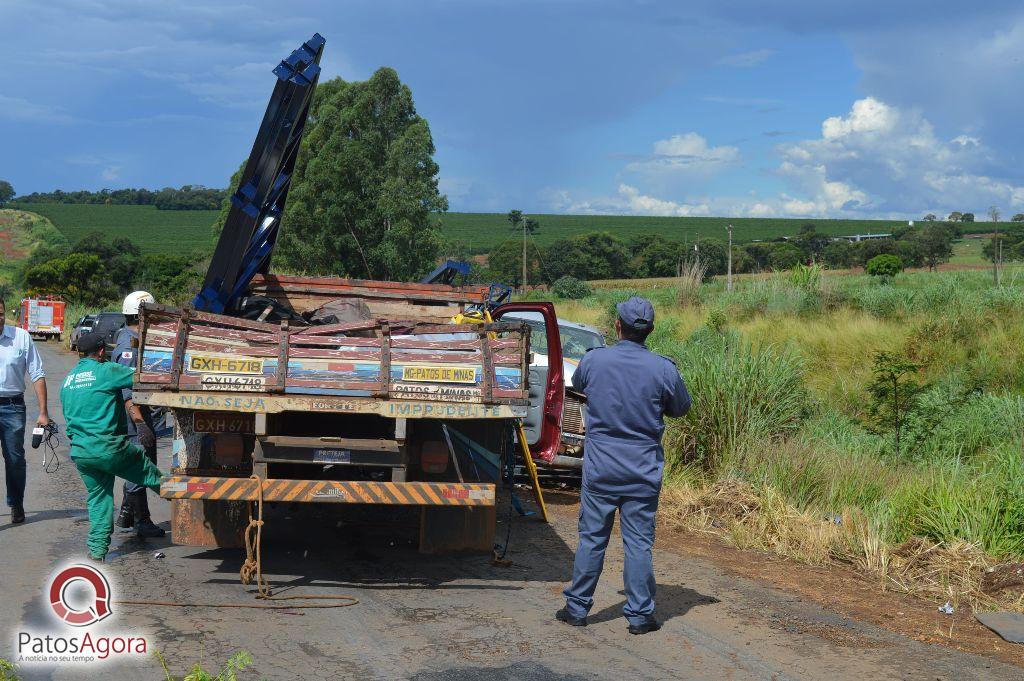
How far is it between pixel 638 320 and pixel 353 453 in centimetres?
208

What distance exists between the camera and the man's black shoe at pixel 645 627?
596 centimetres

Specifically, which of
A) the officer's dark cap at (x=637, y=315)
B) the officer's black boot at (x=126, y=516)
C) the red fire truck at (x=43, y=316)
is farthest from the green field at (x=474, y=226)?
the officer's dark cap at (x=637, y=315)

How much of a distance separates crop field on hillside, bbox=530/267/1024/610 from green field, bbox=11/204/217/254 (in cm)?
9467

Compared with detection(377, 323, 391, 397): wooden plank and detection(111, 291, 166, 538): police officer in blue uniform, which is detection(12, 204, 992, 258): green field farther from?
detection(377, 323, 391, 397): wooden plank

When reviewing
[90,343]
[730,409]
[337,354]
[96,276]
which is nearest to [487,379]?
[337,354]

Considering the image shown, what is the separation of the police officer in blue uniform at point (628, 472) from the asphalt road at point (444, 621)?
0.26m

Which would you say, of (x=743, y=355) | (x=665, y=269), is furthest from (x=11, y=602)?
(x=665, y=269)

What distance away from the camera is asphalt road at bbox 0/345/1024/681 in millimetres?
5273

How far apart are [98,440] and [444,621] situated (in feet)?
9.66

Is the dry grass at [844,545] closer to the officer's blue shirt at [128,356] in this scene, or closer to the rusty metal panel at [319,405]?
the rusty metal panel at [319,405]

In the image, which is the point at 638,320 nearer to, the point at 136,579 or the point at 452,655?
the point at 452,655

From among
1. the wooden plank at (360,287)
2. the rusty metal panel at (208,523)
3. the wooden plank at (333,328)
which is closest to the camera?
the wooden plank at (333,328)

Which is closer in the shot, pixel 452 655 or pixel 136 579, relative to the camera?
pixel 452 655

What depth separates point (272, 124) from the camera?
8367mm
